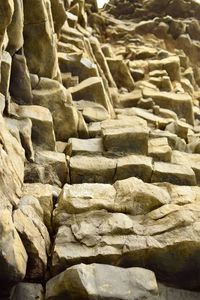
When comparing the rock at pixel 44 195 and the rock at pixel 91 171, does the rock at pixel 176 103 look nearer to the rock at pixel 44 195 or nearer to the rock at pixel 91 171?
the rock at pixel 91 171

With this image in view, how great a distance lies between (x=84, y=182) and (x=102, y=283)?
5.74 m

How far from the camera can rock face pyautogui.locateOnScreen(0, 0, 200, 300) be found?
959 centimetres

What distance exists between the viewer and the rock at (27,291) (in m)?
9.42

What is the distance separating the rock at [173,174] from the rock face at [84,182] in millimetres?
52

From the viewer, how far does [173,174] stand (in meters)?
15.3

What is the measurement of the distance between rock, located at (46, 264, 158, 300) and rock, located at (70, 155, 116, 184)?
527 cm

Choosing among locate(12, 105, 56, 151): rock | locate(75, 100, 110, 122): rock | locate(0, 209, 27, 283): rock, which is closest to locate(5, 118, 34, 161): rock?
locate(12, 105, 56, 151): rock

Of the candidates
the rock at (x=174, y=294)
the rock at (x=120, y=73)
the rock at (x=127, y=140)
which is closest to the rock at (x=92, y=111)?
the rock at (x=127, y=140)

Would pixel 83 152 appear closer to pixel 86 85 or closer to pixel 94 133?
pixel 94 133

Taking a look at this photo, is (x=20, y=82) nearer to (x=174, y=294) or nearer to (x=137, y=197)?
(x=137, y=197)

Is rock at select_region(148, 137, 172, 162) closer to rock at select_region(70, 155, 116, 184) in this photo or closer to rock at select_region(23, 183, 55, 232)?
rock at select_region(70, 155, 116, 184)

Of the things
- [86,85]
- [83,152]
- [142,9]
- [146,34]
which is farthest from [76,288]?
[142,9]

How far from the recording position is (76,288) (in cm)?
908

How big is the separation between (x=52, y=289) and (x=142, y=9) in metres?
53.5
